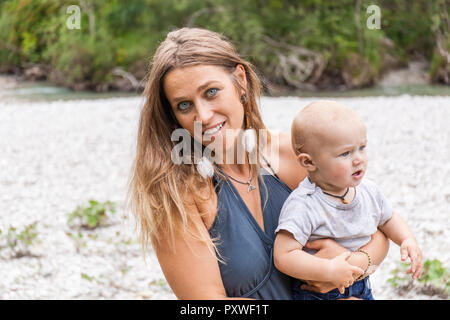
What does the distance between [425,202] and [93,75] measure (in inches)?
759

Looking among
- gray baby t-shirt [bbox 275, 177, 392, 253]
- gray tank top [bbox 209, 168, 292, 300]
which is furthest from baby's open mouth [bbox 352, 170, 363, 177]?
gray tank top [bbox 209, 168, 292, 300]

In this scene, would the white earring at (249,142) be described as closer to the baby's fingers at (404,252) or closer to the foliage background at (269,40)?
the baby's fingers at (404,252)

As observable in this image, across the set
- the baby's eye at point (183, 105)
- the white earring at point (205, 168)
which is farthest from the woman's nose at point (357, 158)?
the baby's eye at point (183, 105)

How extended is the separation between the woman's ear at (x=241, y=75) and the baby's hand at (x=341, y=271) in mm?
770

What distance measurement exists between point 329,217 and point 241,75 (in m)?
0.66

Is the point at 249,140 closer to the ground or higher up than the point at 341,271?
higher up

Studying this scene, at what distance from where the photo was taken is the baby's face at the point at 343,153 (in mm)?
1748

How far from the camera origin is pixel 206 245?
5.65ft

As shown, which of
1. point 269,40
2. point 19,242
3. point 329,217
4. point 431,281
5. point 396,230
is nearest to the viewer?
point 329,217

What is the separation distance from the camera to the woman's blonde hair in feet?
5.75

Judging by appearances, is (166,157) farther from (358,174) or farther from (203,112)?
(358,174)

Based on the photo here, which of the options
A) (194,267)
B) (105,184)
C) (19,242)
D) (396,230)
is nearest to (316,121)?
(396,230)

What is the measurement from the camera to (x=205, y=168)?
188cm

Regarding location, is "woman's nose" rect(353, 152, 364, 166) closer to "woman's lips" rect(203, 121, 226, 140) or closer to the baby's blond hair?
the baby's blond hair
